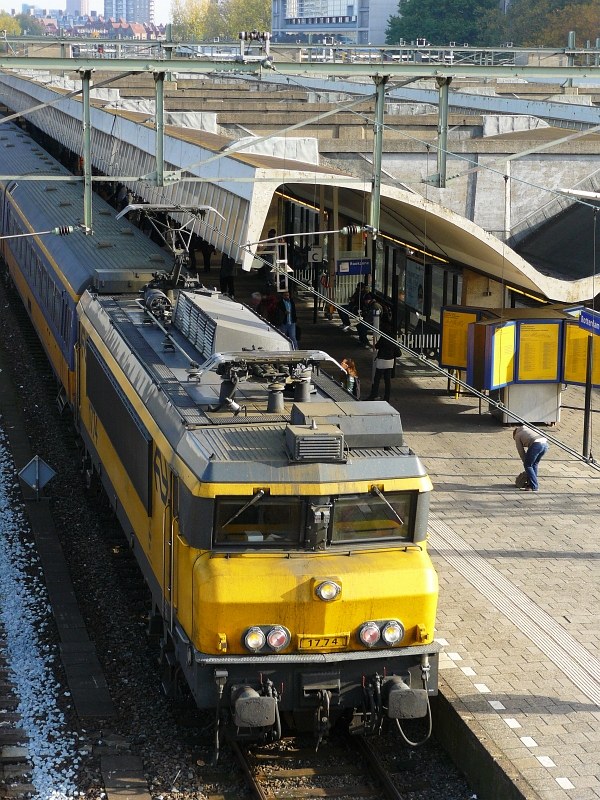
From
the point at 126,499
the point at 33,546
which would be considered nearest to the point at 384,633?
the point at 126,499

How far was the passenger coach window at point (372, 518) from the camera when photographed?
8852 mm

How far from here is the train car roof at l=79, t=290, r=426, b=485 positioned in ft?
28.6

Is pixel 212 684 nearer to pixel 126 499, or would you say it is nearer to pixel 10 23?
pixel 126 499

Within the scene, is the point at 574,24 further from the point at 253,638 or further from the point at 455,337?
the point at 253,638

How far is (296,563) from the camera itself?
8.71 meters

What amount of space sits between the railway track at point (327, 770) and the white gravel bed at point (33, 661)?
4.53 ft

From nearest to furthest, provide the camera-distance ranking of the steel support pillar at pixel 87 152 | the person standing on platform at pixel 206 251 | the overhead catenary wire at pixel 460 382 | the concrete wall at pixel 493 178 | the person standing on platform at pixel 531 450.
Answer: the overhead catenary wire at pixel 460 382 < the steel support pillar at pixel 87 152 < the person standing on platform at pixel 531 450 < the concrete wall at pixel 493 178 < the person standing on platform at pixel 206 251

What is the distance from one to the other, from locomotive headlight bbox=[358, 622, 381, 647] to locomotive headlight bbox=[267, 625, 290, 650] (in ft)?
1.89

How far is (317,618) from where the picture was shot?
342 inches

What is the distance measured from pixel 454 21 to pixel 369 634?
9543cm

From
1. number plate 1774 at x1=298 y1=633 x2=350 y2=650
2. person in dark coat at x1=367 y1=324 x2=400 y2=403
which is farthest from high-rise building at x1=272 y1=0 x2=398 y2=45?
number plate 1774 at x1=298 y1=633 x2=350 y2=650

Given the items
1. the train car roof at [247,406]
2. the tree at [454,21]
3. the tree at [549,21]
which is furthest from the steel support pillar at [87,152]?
the tree at [454,21]

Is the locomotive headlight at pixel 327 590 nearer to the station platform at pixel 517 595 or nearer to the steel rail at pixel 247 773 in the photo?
the steel rail at pixel 247 773

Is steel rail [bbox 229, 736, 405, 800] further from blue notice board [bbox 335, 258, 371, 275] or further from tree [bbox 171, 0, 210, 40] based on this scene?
tree [bbox 171, 0, 210, 40]
